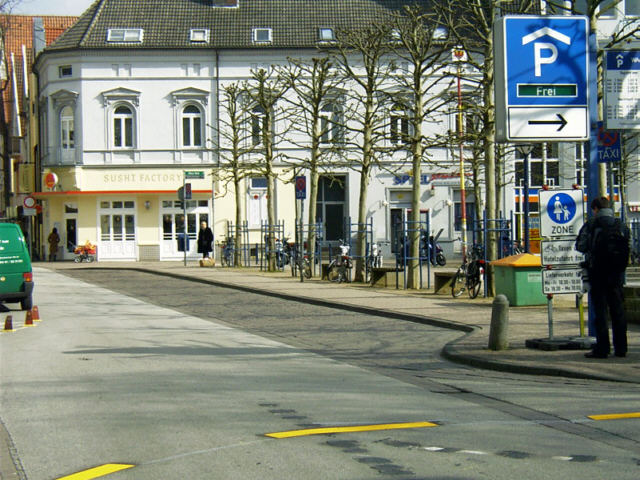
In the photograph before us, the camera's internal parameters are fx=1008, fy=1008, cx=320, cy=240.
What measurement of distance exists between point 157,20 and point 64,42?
4905mm

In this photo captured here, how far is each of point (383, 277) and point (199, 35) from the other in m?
29.0

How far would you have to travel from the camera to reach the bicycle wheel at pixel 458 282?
22500mm

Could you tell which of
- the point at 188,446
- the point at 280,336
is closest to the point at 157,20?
the point at 280,336

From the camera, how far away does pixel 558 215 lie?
12.7 m

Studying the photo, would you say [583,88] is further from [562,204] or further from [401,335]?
[401,335]

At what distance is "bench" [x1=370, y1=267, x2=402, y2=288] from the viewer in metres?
26.5

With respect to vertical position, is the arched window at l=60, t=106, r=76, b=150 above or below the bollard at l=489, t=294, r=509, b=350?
above

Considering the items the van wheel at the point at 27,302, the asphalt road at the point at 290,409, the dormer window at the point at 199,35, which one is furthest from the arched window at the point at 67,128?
the asphalt road at the point at 290,409

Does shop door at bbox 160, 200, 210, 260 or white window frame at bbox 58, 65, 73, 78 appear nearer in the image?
shop door at bbox 160, 200, 210, 260

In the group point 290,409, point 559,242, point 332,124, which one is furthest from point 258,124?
point 290,409

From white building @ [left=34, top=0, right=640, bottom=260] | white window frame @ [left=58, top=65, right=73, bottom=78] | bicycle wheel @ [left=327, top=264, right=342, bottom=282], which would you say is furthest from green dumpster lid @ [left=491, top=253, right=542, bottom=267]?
white window frame @ [left=58, top=65, right=73, bottom=78]

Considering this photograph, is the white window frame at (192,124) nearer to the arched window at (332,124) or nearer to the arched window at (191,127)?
the arched window at (191,127)

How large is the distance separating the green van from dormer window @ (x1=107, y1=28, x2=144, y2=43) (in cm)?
3285

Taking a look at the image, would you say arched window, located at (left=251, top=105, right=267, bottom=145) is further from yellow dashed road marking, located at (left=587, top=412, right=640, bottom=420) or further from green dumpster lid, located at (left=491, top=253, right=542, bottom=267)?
yellow dashed road marking, located at (left=587, top=412, right=640, bottom=420)
